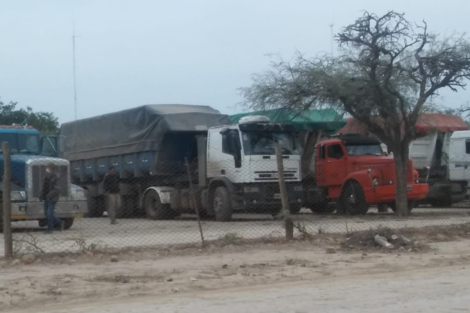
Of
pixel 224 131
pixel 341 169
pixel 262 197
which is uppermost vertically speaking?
pixel 224 131

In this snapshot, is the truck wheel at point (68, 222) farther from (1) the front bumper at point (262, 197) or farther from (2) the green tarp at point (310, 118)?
(2) the green tarp at point (310, 118)

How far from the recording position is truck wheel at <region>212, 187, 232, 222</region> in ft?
75.2

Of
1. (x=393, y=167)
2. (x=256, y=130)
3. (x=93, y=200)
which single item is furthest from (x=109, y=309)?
(x=93, y=200)

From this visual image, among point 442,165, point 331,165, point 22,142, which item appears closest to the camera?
point 22,142

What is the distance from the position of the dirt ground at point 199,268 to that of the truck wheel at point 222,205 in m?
7.34

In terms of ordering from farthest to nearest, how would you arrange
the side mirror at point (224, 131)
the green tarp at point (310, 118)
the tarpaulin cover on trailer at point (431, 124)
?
the tarpaulin cover on trailer at point (431, 124) → the green tarp at point (310, 118) → the side mirror at point (224, 131)

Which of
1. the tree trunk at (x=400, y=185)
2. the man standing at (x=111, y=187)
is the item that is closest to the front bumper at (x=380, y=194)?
the tree trunk at (x=400, y=185)

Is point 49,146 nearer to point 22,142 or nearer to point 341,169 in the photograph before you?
point 22,142

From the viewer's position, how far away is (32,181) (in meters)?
21.1

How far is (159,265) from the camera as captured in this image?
498 inches

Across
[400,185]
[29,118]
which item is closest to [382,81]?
[400,185]

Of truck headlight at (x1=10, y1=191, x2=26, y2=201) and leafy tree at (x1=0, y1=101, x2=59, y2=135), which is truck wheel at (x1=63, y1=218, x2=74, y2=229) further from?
leafy tree at (x1=0, y1=101, x2=59, y2=135)

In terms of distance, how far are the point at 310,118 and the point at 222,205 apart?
448 cm

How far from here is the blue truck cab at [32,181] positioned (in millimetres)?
20172
